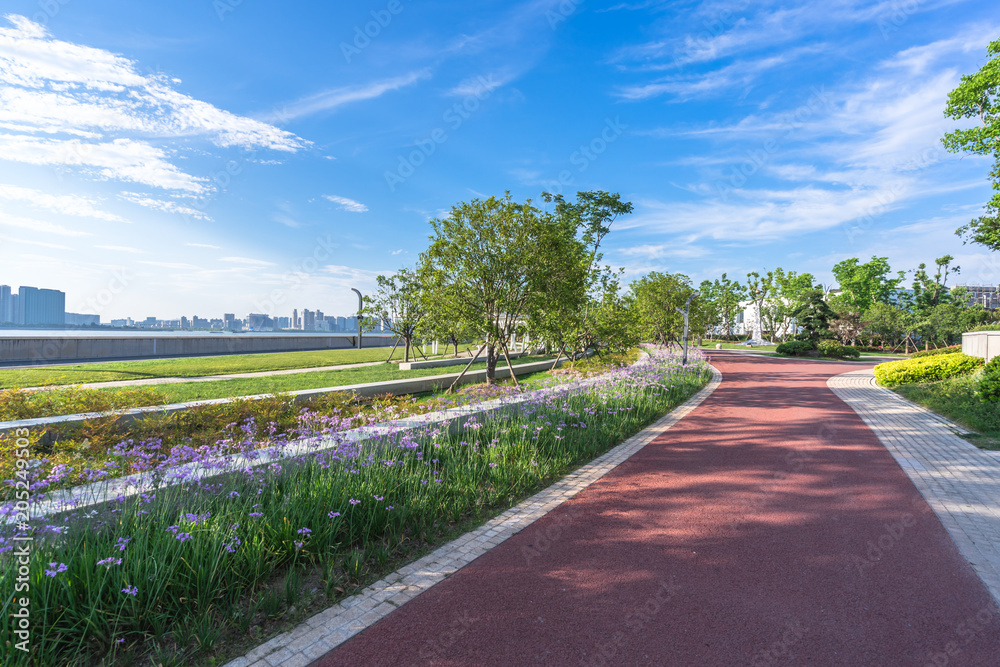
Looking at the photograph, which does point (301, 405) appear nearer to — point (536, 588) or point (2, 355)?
point (536, 588)

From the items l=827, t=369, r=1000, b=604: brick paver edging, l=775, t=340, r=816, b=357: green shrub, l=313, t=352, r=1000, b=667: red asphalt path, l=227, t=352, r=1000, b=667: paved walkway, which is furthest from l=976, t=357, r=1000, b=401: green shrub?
l=775, t=340, r=816, b=357: green shrub

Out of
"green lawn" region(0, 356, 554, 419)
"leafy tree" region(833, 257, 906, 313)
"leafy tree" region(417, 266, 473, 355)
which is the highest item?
"leafy tree" region(833, 257, 906, 313)

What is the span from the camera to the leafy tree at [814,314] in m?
34.3

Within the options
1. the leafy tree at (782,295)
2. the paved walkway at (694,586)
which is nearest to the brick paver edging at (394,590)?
the paved walkway at (694,586)

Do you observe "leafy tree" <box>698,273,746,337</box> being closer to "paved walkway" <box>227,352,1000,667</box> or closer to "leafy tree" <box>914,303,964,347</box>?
"leafy tree" <box>914,303,964,347</box>

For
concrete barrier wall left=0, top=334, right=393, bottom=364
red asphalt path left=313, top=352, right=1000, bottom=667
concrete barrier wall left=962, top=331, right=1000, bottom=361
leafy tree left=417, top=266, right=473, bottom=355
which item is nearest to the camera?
red asphalt path left=313, top=352, right=1000, bottom=667

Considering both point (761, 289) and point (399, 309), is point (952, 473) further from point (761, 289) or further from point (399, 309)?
point (761, 289)

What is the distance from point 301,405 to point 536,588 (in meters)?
6.21

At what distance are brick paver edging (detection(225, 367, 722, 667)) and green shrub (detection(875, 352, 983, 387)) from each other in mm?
15176

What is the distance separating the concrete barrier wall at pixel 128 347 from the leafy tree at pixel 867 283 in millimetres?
59644

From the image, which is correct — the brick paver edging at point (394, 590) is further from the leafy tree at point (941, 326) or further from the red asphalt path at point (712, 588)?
the leafy tree at point (941, 326)

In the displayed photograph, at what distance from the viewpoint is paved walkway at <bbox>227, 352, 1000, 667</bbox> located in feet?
8.42

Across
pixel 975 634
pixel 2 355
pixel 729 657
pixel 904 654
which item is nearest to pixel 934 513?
pixel 975 634

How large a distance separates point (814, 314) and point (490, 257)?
34.1 meters
